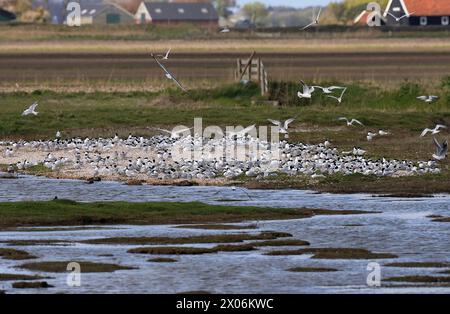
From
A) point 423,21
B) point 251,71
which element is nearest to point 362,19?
point 423,21

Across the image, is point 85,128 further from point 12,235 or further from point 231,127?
point 12,235

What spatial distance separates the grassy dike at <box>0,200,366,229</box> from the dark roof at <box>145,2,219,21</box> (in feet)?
469

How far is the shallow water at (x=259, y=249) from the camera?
21.2m

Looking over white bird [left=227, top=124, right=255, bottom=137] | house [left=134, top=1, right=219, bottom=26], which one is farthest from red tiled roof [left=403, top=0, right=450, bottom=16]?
white bird [left=227, top=124, right=255, bottom=137]

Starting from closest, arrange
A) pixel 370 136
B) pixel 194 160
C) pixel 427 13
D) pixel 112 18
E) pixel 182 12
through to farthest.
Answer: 1. pixel 194 160
2. pixel 370 136
3. pixel 427 13
4. pixel 182 12
5. pixel 112 18

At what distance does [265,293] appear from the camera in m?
20.6

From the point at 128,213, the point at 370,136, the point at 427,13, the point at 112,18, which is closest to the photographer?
the point at 128,213

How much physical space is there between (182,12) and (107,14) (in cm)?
1480

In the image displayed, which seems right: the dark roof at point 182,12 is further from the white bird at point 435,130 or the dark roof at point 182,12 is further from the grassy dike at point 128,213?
the grassy dike at point 128,213

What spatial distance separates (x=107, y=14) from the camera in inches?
7219

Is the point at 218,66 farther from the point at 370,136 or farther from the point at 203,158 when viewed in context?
the point at 203,158

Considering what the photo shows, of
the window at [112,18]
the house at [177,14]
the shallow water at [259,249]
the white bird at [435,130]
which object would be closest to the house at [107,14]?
the window at [112,18]

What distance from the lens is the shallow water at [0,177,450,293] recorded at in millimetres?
21203

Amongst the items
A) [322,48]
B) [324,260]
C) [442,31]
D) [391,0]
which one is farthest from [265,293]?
[442,31]
